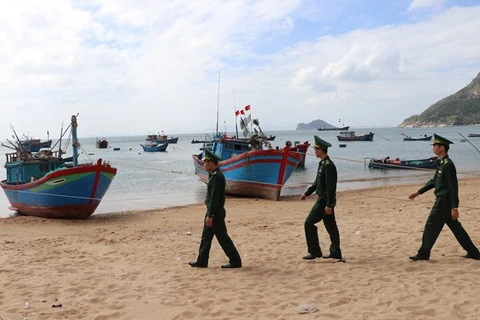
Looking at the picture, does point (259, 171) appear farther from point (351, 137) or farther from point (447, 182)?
point (351, 137)

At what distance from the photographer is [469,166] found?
38.0m

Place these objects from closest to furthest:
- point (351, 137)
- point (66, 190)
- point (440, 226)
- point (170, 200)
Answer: point (440, 226)
point (66, 190)
point (170, 200)
point (351, 137)

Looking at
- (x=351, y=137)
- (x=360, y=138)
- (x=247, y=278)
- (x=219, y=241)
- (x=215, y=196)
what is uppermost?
(x=351, y=137)

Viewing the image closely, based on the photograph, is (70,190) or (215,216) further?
(70,190)

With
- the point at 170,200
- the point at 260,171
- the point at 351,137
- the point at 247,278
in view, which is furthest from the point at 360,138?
the point at 247,278

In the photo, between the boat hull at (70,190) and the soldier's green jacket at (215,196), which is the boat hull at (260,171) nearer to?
the boat hull at (70,190)

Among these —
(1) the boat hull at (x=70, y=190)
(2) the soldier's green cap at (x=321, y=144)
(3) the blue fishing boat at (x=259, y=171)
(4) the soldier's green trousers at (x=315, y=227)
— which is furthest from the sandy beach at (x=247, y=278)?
(3) the blue fishing boat at (x=259, y=171)

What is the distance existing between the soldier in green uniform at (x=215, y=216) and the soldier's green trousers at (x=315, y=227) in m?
1.13

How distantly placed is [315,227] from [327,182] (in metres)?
0.73

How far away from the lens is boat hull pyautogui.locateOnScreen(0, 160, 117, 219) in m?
14.4

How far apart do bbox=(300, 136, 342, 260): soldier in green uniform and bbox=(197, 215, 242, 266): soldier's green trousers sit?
1109 millimetres

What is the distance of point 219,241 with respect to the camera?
6.71m

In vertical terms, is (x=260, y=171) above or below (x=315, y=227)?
below

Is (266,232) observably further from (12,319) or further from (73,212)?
(73,212)
